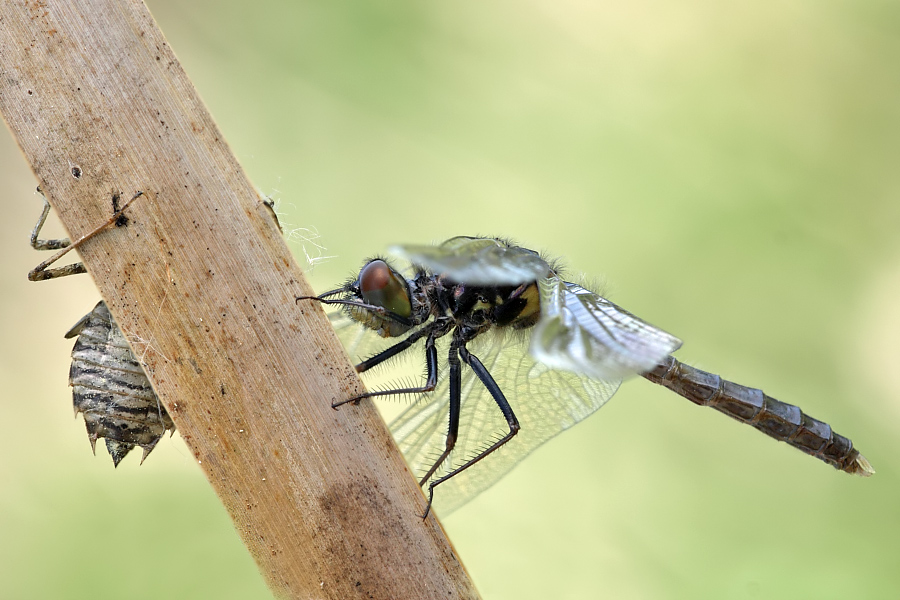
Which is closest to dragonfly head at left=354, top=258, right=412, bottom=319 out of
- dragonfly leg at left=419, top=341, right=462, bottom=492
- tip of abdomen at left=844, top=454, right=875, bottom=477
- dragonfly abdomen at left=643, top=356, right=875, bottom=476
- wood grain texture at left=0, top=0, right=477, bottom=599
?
dragonfly leg at left=419, top=341, right=462, bottom=492

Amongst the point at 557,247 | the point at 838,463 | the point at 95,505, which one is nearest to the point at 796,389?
the point at 838,463

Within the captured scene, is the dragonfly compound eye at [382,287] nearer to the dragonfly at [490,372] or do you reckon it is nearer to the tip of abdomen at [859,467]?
the dragonfly at [490,372]

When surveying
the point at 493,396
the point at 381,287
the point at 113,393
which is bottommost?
the point at 113,393

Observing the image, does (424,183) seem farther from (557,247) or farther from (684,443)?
(684,443)

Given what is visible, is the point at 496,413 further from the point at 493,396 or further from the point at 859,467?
the point at 859,467

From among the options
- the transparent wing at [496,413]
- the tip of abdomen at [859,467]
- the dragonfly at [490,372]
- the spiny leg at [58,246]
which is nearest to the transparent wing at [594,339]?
the dragonfly at [490,372]

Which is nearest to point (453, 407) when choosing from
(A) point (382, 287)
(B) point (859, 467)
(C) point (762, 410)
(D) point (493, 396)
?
(D) point (493, 396)

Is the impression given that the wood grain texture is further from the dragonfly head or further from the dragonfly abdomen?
the dragonfly abdomen
